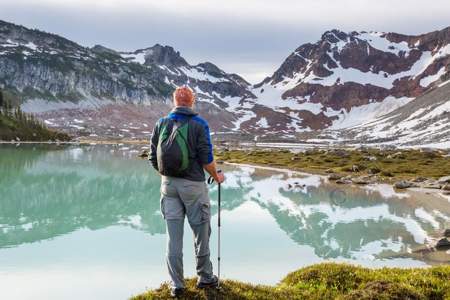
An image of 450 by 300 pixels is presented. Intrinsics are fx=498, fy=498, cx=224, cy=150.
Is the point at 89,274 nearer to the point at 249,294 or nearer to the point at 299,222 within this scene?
the point at 249,294

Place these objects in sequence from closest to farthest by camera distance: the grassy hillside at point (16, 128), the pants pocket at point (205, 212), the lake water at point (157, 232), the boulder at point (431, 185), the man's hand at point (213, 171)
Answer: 1. the pants pocket at point (205, 212)
2. the man's hand at point (213, 171)
3. the lake water at point (157, 232)
4. the boulder at point (431, 185)
5. the grassy hillside at point (16, 128)

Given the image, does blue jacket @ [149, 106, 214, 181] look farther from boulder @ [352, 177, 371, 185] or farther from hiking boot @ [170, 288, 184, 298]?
boulder @ [352, 177, 371, 185]

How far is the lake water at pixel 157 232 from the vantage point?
20172mm

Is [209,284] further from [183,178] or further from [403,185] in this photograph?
[403,185]

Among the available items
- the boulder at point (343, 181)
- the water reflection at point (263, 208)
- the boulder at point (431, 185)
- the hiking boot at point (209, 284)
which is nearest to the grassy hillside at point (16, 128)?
the water reflection at point (263, 208)

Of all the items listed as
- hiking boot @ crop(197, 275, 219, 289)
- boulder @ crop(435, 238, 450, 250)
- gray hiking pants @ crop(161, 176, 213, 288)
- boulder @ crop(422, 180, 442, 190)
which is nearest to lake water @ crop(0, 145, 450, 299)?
boulder @ crop(435, 238, 450, 250)

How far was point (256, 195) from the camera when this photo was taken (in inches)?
2152

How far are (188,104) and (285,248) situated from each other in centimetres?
1848

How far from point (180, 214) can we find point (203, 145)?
1531 mm

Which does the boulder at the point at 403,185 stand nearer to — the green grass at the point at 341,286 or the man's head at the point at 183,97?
the green grass at the point at 341,286

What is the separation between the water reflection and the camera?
3048 cm

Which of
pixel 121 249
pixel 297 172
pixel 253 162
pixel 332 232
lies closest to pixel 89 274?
pixel 121 249

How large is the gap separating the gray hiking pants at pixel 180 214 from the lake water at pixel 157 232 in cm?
777

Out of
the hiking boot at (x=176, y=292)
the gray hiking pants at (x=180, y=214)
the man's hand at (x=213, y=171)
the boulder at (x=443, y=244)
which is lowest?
the boulder at (x=443, y=244)
